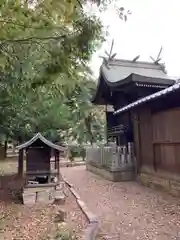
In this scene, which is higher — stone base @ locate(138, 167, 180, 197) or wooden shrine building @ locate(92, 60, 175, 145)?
wooden shrine building @ locate(92, 60, 175, 145)

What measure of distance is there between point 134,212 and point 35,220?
2.29m

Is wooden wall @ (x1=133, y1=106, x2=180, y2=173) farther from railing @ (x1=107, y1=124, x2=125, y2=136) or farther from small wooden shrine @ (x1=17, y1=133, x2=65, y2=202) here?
small wooden shrine @ (x1=17, y1=133, x2=65, y2=202)

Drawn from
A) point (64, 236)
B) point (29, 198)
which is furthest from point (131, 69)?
point (64, 236)

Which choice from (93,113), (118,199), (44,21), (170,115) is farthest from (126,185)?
(93,113)

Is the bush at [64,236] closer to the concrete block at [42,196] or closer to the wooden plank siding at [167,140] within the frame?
the concrete block at [42,196]

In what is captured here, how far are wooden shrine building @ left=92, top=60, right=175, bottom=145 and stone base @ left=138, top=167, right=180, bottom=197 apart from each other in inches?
106

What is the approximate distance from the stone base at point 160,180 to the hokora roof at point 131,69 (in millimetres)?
7228

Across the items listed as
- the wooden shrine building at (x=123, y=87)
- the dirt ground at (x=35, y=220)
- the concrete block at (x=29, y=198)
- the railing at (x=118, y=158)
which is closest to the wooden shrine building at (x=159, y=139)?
the railing at (x=118, y=158)

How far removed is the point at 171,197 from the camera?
788 centimetres

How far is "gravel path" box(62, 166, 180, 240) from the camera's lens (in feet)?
16.6

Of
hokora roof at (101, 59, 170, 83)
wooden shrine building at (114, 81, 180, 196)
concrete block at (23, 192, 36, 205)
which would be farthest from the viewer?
hokora roof at (101, 59, 170, 83)

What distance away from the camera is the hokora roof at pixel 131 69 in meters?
16.6

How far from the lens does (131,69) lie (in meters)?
18.1

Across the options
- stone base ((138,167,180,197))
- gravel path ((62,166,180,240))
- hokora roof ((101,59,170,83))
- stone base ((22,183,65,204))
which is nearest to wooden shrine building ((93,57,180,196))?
stone base ((138,167,180,197))
